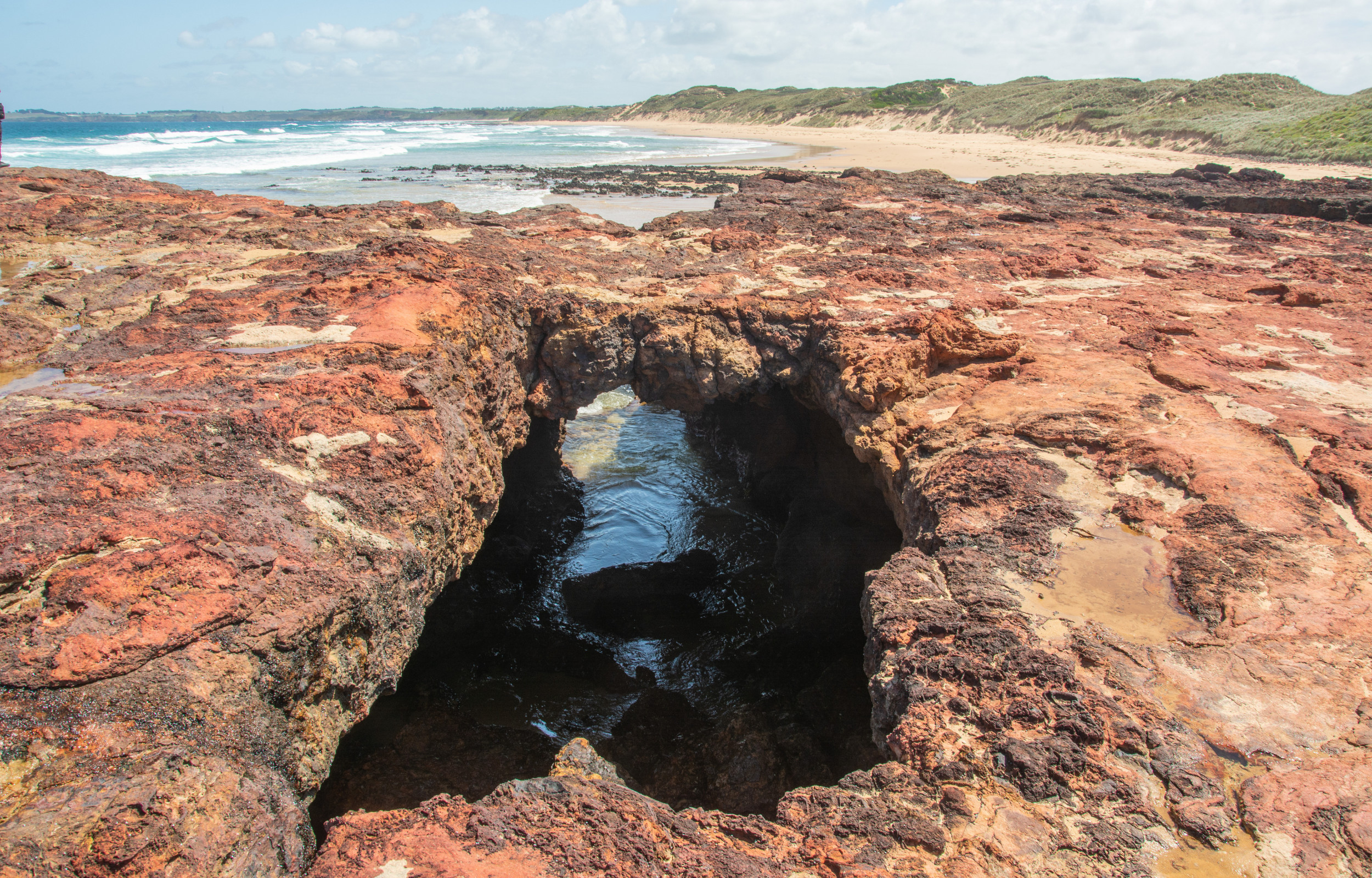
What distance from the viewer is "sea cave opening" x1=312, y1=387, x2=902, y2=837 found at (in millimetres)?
4820

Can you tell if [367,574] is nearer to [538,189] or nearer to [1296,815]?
[1296,815]

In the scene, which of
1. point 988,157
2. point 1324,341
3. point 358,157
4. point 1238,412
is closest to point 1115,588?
point 1238,412

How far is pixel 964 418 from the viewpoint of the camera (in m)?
4.71

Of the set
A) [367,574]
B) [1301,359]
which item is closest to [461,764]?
[367,574]

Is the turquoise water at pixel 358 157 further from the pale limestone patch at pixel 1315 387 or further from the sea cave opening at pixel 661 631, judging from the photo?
the pale limestone patch at pixel 1315 387

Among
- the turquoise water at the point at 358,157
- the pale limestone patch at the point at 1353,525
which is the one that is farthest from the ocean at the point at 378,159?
the pale limestone patch at the point at 1353,525

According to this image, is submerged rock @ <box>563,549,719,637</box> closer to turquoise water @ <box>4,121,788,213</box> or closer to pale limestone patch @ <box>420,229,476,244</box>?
pale limestone patch @ <box>420,229,476,244</box>

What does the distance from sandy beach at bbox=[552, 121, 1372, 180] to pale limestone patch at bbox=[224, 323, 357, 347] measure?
2383cm

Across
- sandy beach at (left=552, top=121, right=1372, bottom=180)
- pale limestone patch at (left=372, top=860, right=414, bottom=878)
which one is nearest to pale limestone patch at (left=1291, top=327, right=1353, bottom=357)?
pale limestone patch at (left=372, top=860, right=414, bottom=878)

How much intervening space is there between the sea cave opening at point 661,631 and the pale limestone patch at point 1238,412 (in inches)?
113

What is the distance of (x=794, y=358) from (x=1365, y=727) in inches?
170

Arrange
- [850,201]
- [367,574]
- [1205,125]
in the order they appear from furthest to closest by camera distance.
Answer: [1205,125] < [850,201] < [367,574]

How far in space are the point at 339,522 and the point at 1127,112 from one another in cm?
4786

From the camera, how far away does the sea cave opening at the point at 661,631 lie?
4.82m
